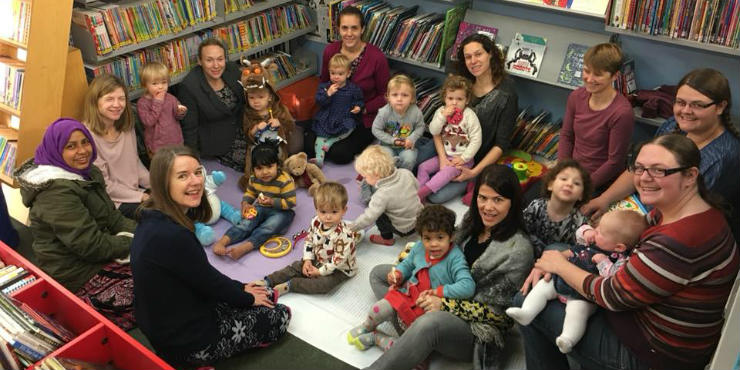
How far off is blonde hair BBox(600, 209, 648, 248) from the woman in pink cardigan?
8.36 ft

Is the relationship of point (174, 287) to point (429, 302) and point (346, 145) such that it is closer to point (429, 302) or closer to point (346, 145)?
point (429, 302)

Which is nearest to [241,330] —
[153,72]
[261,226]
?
[261,226]

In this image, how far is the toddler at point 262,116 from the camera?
4555 mm

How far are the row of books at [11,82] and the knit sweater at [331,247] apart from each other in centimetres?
212

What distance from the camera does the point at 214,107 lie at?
4.57 metres

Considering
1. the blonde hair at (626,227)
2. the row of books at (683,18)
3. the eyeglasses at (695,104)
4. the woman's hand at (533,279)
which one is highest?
the row of books at (683,18)

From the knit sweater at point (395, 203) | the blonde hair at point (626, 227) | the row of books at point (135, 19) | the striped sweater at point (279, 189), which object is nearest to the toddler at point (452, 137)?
the knit sweater at point (395, 203)

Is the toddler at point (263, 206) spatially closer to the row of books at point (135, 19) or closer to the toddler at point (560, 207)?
the row of books at point (135, 19)

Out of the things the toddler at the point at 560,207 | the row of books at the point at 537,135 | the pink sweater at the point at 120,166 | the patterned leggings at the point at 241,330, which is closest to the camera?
the patterned leggings at the point at 241,330

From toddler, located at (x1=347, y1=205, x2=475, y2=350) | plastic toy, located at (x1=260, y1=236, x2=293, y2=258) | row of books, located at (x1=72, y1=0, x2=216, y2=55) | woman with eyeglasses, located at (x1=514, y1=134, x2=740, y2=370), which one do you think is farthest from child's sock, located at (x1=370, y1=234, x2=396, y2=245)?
row of books, located at (x1=72, y1=0, x2=216, y2=55)

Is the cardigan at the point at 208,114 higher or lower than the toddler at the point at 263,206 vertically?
higher

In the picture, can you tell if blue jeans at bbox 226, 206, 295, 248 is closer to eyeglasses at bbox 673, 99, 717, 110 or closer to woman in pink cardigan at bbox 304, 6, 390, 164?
woman in pink cardigan at bbox 304, 6, 390, 164

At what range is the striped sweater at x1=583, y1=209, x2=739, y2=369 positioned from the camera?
83.8 inches

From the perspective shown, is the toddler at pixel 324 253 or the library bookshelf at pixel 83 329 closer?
the library bookshelf at pixel 83 329
